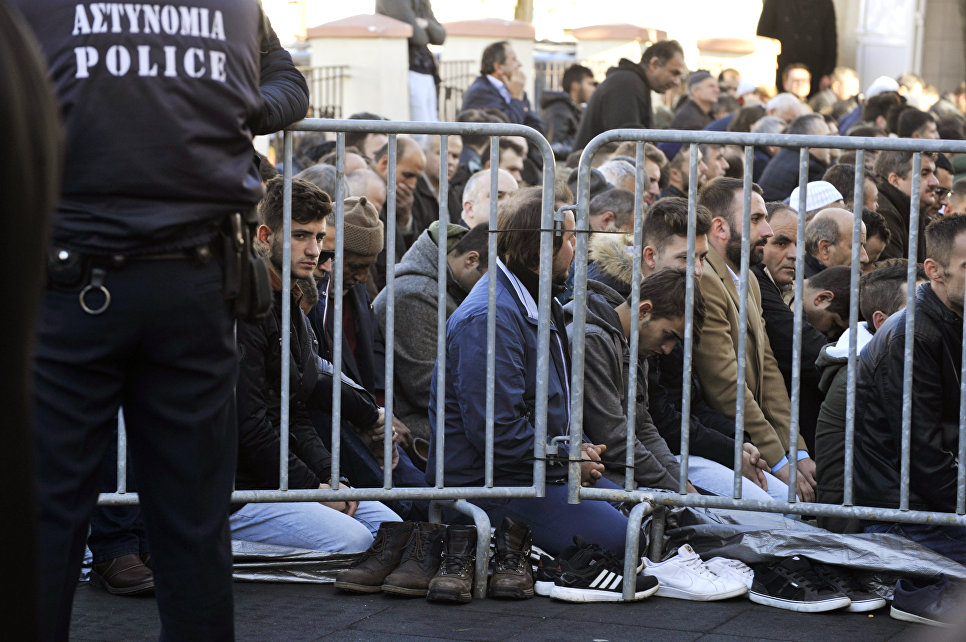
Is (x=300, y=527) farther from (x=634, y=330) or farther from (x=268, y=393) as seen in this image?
(x=634, y=330)

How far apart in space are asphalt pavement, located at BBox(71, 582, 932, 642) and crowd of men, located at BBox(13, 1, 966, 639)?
29 cm

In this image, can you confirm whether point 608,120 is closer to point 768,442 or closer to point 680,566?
point 768,442

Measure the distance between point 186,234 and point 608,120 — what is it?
32.3 ft

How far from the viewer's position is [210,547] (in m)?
2.88

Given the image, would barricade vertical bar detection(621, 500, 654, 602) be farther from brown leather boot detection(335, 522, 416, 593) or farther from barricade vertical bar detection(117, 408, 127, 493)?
barricade vertical bar detection(117, 408, 127, 493)

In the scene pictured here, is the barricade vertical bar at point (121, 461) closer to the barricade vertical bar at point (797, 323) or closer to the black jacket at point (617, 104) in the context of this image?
the barricade vertical bar at point (797, 323)

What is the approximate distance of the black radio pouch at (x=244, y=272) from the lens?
288cm

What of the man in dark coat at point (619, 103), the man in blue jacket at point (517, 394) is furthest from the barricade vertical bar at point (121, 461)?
the man in dark coat at point (619, 103)

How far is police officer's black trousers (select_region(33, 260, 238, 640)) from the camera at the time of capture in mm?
2752

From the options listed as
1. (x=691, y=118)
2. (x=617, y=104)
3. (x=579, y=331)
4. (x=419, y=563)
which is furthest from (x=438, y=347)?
(x=691, y=118)

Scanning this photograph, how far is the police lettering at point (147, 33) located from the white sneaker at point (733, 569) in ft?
8.54

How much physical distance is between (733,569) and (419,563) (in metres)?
1.05

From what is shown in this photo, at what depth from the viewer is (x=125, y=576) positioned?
4.43 meters

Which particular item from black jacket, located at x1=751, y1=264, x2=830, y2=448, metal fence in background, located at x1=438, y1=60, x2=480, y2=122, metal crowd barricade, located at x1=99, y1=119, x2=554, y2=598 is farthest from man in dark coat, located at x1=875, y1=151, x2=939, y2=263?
metal fence in background, located at x1=438, y1=60, x2=480, y2=122
